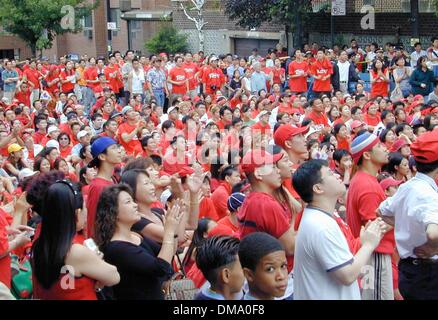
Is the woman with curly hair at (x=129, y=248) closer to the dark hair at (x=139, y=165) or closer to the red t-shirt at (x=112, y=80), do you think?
the dark hair at (x=139, y=165)

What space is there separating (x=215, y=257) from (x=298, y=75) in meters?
14.6

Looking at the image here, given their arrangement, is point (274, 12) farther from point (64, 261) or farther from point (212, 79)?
point (64, 261)

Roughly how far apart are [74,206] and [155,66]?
51.3 feet

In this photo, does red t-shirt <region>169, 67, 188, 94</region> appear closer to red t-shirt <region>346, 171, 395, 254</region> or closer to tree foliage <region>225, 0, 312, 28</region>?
tree foliage <region>225, 0, 312, 28</region>

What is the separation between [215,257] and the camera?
4328 mm

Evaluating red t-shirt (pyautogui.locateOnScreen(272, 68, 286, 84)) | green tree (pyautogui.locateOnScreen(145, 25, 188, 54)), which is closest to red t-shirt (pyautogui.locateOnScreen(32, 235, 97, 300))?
red t-shirt (pyautogui.locateOnScreen(272, 68, 286, 84))

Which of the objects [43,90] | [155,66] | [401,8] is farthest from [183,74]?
[401,8]

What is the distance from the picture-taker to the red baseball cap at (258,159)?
579 cm

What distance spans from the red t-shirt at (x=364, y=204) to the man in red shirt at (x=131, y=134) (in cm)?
562

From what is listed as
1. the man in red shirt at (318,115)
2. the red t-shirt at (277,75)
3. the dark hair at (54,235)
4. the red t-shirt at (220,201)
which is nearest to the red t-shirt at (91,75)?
the red t-shirt at (277,75)

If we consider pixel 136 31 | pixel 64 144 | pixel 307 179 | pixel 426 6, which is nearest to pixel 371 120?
pixel 64 144

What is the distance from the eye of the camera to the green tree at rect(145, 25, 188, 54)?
33375 mm
